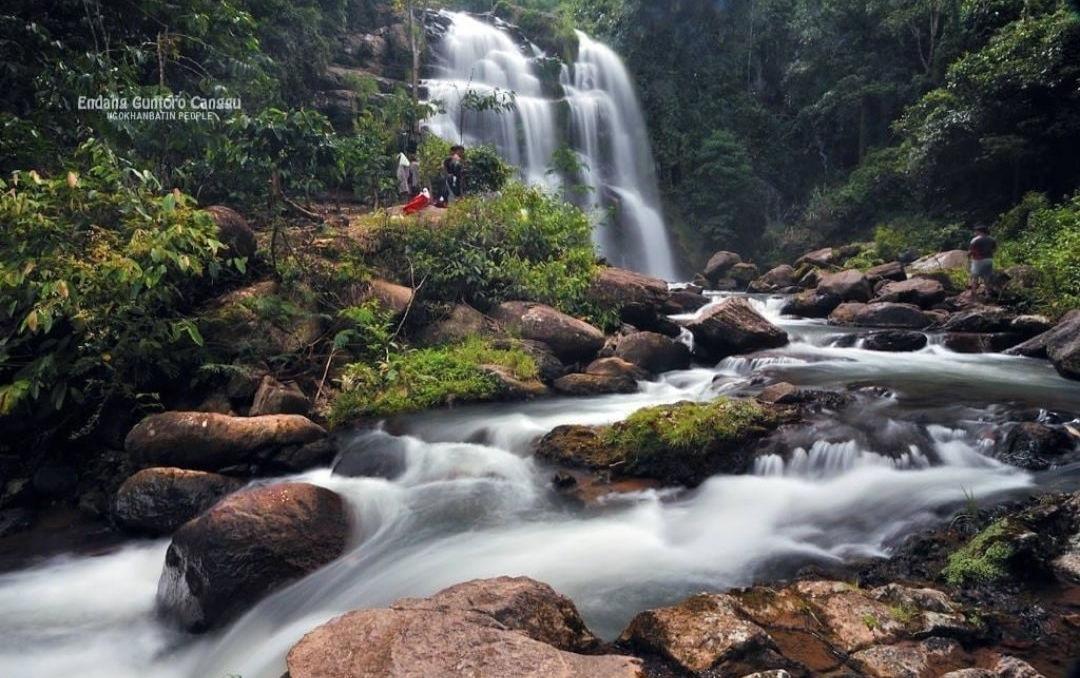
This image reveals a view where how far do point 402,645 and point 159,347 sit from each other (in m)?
5.88

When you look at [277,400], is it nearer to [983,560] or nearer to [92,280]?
[92,280]

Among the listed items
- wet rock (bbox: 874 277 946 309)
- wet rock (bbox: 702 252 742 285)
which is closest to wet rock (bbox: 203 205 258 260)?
wet rock (bbox: 874 277 946 309)

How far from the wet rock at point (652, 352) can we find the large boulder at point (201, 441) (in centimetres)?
547

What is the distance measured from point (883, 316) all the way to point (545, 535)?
10806 millimetres

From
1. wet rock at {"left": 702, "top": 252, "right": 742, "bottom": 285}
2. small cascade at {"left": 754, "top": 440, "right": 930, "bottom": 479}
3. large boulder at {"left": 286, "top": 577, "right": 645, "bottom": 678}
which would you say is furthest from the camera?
wet rock at {"left": 702, "top": 252, "right": 742, "bottom": 285}

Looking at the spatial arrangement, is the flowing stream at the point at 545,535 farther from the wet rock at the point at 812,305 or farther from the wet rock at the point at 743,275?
the wet rock at the point at 743,275

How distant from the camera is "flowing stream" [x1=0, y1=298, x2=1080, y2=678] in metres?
4.80

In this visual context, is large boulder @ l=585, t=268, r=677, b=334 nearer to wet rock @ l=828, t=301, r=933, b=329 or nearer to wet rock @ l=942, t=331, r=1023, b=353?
wet rock @ l=828, t=301, r=933, b=329

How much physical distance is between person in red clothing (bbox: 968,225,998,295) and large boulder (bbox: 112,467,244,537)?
13.7 metres

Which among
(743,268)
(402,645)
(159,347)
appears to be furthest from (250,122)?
(743,268)

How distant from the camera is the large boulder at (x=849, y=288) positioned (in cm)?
1526

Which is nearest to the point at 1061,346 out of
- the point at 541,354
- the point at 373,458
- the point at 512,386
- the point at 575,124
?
the point at 541,354

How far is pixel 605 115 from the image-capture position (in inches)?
1032

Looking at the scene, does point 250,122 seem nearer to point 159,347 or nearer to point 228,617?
point 159,347
